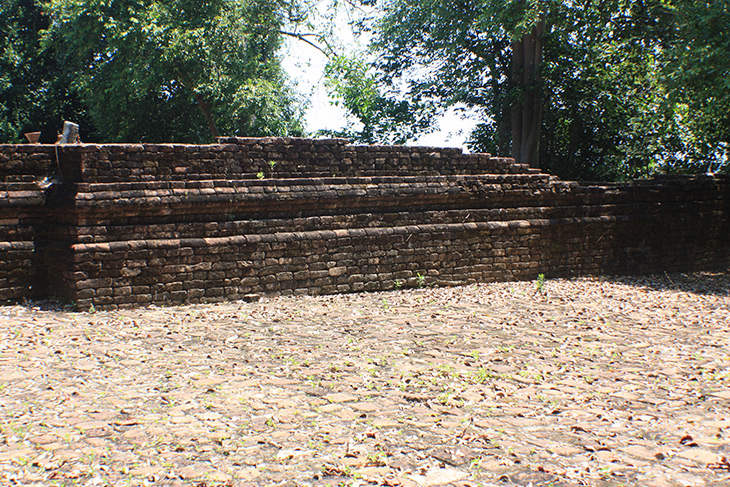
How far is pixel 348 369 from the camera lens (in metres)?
5.68

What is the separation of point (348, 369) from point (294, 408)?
1082 mm

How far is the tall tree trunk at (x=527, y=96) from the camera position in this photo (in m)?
17.7

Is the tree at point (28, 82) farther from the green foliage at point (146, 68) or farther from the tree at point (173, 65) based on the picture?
the tree at point (173, 65)

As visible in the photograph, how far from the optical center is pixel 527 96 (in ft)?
59.5

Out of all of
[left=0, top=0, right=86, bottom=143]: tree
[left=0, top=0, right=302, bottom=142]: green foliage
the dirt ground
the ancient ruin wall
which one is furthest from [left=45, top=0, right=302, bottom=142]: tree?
the dirt ground

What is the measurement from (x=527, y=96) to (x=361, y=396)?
14.9 metres

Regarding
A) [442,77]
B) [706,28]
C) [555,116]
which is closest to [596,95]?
[555,116]

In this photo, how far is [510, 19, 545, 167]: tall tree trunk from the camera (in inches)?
697

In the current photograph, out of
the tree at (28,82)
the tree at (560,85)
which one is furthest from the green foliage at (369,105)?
the tree at (28,82)

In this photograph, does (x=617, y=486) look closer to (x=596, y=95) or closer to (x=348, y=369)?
(x=348, y=369)

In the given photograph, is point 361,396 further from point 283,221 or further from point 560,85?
point 560,85

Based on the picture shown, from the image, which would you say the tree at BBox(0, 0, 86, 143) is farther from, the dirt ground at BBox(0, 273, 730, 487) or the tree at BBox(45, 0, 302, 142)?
the dirt ground at BBox(0, 273, 730, 487)

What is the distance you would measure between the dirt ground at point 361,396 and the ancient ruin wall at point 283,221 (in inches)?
19.6

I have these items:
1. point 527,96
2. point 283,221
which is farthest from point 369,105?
point 283,221
